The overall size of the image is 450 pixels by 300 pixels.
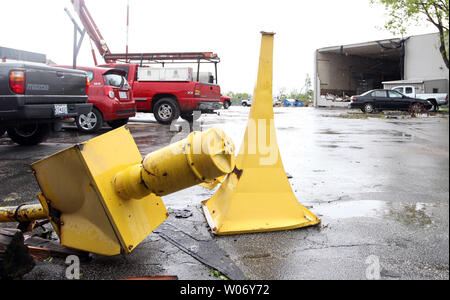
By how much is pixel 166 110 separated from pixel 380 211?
9.43 m

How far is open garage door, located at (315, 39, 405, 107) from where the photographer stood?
32.5 meters

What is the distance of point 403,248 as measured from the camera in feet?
7.47

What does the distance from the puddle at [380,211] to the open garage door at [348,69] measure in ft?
96.4

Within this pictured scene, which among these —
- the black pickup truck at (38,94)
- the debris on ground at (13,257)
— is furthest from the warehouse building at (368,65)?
the debris on ground at (13,257)

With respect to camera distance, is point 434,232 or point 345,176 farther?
point 345,176

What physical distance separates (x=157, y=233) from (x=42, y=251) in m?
0.76

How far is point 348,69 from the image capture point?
3531 centimetres

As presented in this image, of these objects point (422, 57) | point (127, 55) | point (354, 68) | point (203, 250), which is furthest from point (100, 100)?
point (354, 68)

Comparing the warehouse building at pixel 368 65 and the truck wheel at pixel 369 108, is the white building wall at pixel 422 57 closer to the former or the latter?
the warehouse building at pixel 368 65

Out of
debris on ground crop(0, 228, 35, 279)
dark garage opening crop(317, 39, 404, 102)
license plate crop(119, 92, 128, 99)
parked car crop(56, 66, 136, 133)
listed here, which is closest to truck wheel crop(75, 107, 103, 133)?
parked car crop(56, 66, 136, 133)

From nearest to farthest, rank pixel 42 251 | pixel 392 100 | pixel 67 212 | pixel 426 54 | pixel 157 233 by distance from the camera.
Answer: pixel 67 212 → pixel 42 251 → pixel 157 233 → pixel 392 100 → pixel 426 54

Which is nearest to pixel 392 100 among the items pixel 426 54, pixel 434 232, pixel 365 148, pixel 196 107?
pixel 426 54

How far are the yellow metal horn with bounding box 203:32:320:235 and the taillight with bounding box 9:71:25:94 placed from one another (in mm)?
4026
